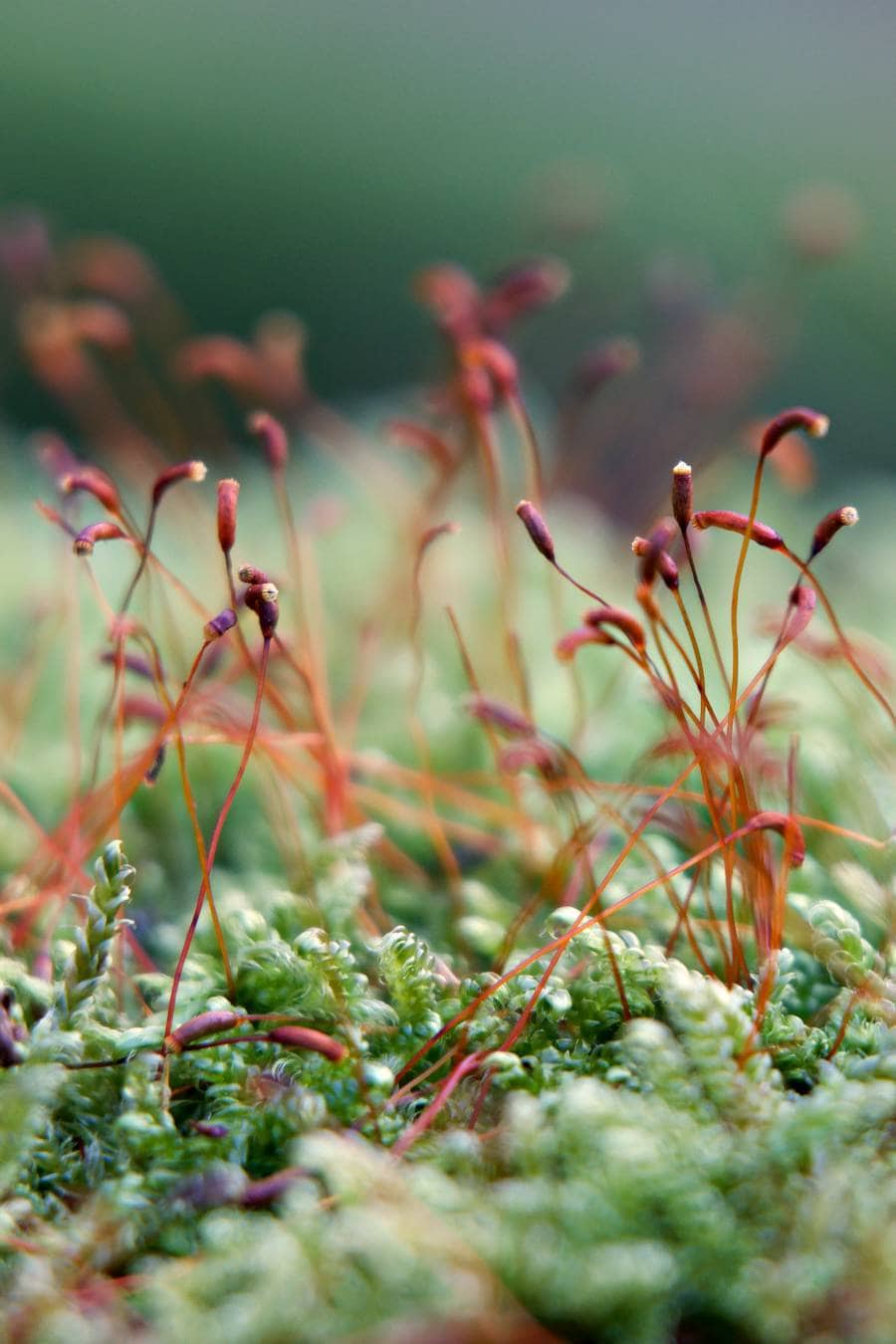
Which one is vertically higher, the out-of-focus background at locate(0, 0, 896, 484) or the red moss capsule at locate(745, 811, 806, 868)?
the out-of-focus background at locate(0, 0, 896, 484)

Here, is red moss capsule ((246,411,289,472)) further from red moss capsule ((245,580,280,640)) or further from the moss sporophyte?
red moss capsule ((245,580,280,640))

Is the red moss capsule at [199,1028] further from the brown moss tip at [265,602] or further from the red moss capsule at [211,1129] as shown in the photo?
the brown moss tip at [265,602]

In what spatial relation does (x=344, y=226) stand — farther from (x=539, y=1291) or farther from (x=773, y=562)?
(x=539, y=1291)

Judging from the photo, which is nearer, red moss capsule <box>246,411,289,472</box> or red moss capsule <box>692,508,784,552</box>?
red moss capsule <box>692,508,784,552</box>

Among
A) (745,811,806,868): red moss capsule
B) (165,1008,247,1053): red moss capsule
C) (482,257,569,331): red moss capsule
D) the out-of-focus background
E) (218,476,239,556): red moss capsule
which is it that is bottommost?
(165,1008,247,1053): red moss capsule

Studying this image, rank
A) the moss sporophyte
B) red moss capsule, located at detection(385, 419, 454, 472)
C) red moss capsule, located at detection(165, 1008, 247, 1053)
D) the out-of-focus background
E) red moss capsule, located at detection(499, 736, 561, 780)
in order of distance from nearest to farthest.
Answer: the moss sporophyte < red moss capsule, located at detection(165, 1008, 247, 1053) < red moss capsule, located at detection(499, 736, 561, 780) < red moss capsule, located at detection(385, 419, 454, 472) < the out-of-focus background

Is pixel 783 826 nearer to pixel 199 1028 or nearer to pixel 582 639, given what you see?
pixel 582 639

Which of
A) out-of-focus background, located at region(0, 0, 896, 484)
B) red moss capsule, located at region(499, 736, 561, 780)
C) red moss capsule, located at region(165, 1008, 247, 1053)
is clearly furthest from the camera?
out-of-focus background, located at region(0, 0, 896, 484)

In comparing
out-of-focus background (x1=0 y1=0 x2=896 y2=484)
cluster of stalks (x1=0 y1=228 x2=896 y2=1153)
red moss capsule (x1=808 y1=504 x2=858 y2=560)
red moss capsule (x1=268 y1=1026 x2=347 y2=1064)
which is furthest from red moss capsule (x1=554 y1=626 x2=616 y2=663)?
out-of-focus background (x1=0 y1=0 x2=896 y2=484)
